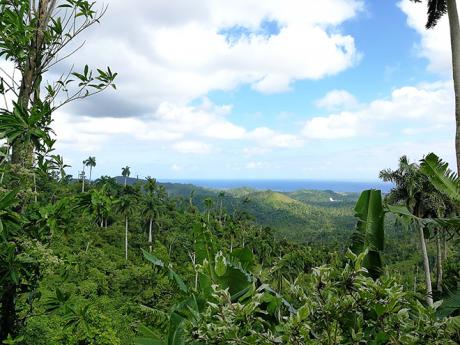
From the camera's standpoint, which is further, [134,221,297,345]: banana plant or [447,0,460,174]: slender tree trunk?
[447,0,460,174]: slender tree trunk

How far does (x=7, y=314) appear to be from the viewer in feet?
12.1

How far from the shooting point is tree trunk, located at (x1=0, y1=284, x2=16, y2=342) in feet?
11.8

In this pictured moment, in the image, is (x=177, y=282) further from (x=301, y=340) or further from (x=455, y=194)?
(x=455, y=194)

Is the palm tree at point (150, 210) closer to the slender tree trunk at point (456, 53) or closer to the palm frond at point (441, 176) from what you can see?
the slender tree trunk at point (456, 53)

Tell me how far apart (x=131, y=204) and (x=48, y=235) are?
176 ft

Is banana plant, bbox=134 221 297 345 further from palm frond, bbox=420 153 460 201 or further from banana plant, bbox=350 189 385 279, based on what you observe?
palm frond, bbox=420 153 460 201

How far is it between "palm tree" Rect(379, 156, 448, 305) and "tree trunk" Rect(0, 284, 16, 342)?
73.9ft

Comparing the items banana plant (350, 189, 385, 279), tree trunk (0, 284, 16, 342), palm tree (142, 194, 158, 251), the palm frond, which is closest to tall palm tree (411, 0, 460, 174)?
the palm frond

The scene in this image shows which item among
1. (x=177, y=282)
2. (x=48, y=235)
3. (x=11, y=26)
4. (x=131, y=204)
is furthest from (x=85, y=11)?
(x=131, y=204)

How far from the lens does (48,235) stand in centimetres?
385

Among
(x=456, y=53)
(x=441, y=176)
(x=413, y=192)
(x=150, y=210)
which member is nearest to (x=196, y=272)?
(x=441, y=176)

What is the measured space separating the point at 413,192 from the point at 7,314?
2377 cm

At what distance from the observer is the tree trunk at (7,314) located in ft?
11.8

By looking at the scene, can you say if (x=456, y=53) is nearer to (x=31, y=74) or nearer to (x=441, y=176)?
(x=441, y=176)
